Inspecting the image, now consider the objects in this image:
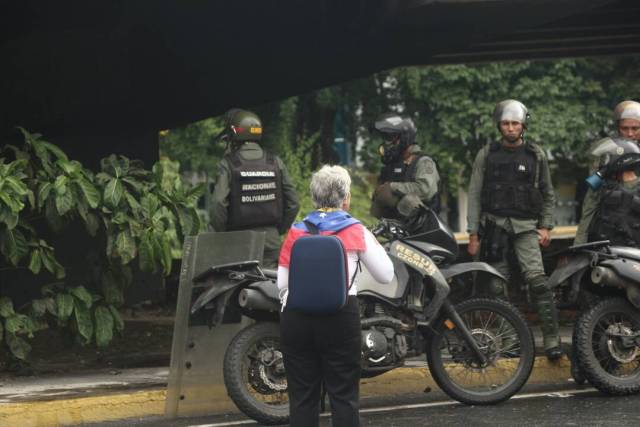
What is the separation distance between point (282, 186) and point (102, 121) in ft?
17.5

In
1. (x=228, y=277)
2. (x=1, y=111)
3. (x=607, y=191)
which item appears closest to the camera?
(x=228, y=277)

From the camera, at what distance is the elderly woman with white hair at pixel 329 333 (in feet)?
22.4

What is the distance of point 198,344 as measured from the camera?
29.9ft

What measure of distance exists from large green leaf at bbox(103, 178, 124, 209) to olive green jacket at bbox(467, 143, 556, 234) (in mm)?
2532

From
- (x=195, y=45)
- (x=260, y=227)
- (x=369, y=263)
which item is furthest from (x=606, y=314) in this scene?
(x=195, y=45)

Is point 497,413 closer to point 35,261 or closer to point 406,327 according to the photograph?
point 406,327

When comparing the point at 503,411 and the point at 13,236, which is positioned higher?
the point at 13,236

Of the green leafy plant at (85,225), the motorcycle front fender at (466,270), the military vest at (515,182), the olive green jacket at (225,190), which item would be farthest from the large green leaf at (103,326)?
the military vest at (515,182)

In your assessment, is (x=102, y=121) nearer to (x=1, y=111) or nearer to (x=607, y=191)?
(x=1, y=111)

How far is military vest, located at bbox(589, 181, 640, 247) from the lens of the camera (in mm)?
10156

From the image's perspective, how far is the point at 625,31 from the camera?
17.6m

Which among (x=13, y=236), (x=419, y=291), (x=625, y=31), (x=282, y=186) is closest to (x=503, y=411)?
(x=419, y=291)

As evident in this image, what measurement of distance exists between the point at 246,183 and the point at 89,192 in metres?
1.19

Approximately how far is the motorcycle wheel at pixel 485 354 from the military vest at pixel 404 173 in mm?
1314
